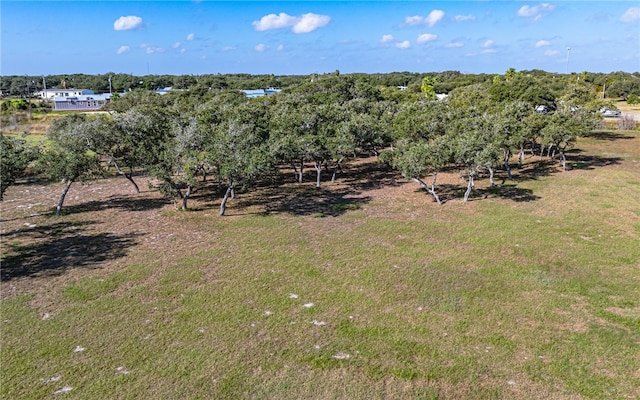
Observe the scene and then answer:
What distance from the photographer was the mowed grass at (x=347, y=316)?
36.3 ft

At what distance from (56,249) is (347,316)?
14681 mm

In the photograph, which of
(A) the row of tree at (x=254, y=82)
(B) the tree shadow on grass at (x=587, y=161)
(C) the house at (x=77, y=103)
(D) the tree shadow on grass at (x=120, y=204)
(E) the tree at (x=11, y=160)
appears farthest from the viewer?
(C) the house at (x=77, y=103)

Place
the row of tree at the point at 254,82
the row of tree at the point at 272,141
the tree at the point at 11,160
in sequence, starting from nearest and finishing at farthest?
the tree at the point at 11,160 < the row of tree at the point at 272,141 < the row of tree at the point at 254,82

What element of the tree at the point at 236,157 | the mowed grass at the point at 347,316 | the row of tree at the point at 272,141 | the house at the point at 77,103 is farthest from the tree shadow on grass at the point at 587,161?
the house at the point at 77,103

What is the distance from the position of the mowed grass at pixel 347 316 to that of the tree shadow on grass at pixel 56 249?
1.16 m

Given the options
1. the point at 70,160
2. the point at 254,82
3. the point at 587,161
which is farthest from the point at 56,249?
the point at 254,82

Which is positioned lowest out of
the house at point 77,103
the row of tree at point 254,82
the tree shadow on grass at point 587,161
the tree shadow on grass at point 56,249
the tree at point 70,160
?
the tree shadow on grass at point 56,249

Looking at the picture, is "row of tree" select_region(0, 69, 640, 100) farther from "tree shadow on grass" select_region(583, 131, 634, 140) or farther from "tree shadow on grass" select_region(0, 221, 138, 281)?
Result: "tree shadow on grass" select_region(0, 221, 138, 281)

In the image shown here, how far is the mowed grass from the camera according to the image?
11.1m

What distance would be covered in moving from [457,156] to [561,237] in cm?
741

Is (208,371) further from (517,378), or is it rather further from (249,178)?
(249,178)

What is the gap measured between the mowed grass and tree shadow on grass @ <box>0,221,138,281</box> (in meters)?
1.16

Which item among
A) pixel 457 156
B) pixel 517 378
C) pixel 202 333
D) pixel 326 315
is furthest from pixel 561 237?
pixel 202 333

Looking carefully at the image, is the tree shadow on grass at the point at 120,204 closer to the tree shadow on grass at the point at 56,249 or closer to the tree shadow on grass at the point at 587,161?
the tree shadow on grass at the point at 56,249
